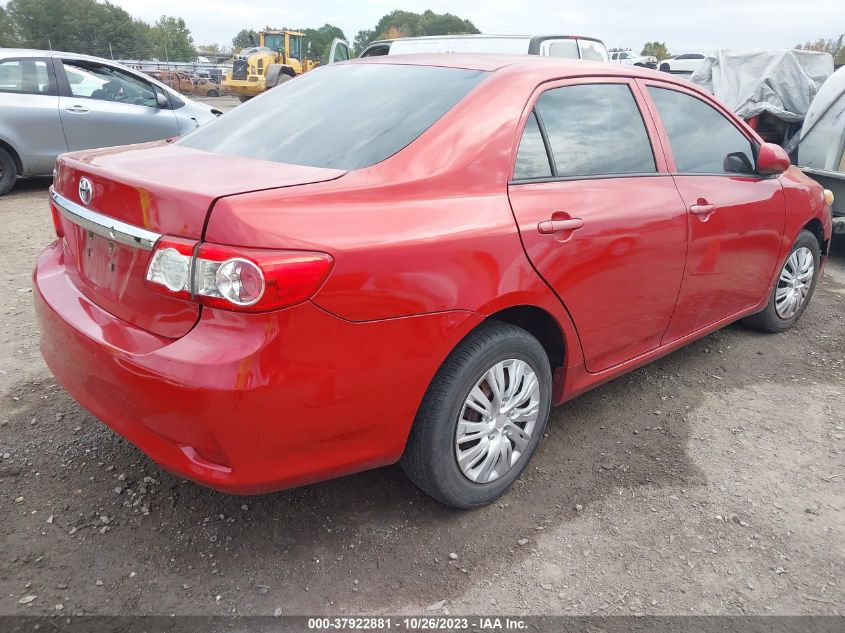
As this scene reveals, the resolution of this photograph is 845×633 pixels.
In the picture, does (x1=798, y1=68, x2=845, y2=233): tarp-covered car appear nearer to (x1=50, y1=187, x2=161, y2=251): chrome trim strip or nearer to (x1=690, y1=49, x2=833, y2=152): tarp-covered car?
(x1=690, y1=49, x2=833, y2=152): tarp-covered car

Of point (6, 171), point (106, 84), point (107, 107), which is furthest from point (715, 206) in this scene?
point (6, 171)

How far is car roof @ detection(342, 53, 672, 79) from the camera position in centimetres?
256

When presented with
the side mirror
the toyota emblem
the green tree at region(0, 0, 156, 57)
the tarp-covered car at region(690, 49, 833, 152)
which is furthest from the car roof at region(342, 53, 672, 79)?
the green tree at region(0, 0, 156, 57)

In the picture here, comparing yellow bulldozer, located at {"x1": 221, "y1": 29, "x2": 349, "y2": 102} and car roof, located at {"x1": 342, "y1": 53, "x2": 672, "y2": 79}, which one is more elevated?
car roof, located at {"x1": 342, "y1": 53, "x2": 672, "y2": 79}

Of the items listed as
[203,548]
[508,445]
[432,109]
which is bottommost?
[203,548]

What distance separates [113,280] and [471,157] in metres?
1.20

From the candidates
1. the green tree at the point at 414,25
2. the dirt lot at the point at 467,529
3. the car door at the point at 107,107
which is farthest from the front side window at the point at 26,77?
the green tree at the point at 414,25

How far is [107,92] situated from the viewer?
7523 mm

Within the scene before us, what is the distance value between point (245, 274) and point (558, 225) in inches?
46.1

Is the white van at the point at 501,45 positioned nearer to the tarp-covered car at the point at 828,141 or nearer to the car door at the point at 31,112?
the tarp-covered car at the point at 828,141

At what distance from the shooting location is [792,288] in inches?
164

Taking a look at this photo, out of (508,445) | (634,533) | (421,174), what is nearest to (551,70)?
(421,174)

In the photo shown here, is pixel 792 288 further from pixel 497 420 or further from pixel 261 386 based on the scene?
pixel 261 386

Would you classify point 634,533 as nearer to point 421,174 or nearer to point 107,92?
point 421,174
